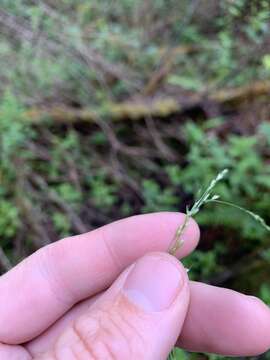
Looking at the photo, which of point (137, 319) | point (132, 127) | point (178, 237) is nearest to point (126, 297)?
point (137, 319)

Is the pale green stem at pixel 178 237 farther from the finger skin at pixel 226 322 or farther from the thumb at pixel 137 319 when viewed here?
the finger skin at pixel 226 322

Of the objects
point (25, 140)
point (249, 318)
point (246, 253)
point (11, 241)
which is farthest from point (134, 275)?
point (25, 140)

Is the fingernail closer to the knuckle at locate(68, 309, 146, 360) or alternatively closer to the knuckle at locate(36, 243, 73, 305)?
the knuckle at locate(68, 309, 146, 360)

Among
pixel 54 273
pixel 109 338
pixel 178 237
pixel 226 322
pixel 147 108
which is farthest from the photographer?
pixel 147 108

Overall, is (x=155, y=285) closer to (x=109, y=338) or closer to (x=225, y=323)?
(x=109, y=338)

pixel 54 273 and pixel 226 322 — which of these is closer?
pixel 226 322

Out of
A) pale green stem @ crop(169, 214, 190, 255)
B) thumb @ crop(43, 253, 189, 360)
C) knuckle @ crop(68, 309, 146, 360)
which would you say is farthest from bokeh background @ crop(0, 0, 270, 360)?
knuckle @ crop(68, 309, 146, 360)

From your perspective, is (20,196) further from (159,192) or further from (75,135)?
(159,192)

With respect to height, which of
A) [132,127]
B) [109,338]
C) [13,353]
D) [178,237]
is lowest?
[13,353]
